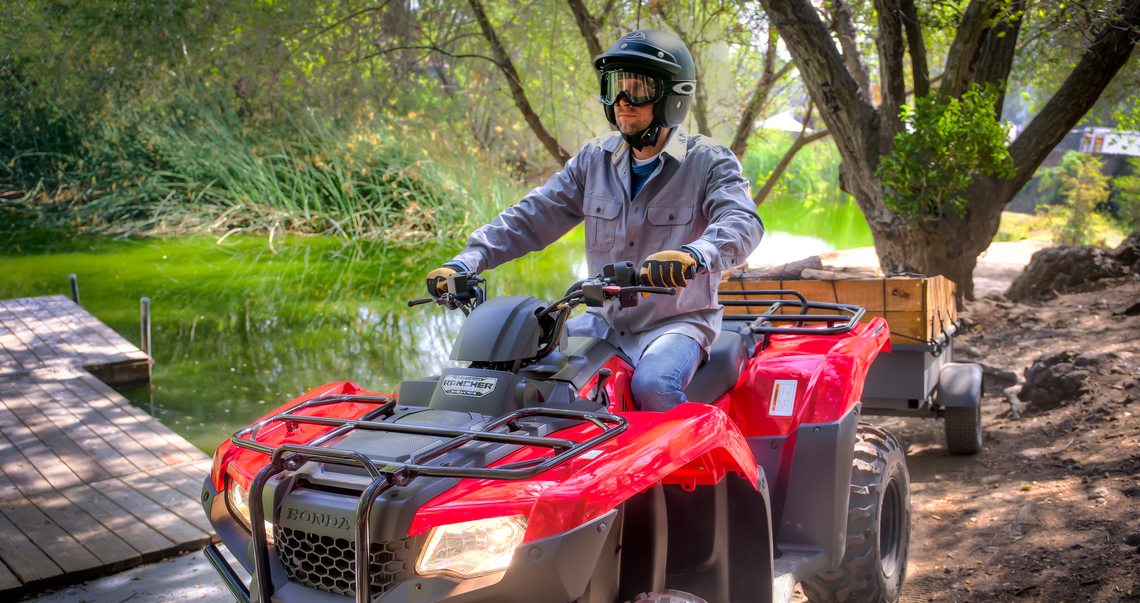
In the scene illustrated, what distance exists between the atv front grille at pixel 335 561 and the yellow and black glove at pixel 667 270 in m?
Answer: 0.99

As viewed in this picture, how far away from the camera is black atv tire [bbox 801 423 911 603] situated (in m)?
3.02

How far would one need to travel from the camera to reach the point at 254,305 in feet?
33.0

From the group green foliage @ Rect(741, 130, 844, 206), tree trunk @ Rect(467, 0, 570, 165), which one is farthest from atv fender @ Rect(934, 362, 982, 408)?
green foliage @ Rect(741, 130, 844, 206)

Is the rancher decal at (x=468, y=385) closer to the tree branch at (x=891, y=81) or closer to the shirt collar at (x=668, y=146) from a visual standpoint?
the shirt collar at (x=668, y=146)

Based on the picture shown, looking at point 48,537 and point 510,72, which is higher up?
point 510,72

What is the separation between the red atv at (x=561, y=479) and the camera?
1.75 m

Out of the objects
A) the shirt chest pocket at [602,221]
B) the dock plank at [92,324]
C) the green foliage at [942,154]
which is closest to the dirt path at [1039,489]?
the green foliage at [942,154]

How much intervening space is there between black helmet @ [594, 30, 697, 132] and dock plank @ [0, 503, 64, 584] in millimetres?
2996

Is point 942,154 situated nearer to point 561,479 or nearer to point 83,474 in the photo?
point 561,479

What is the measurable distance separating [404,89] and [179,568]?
35.0 ft

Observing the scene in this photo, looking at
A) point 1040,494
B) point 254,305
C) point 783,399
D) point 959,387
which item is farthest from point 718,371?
point 254,305

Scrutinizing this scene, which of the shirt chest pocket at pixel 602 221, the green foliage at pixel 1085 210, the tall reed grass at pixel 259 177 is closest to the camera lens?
the shirt chest pocket at pixel 602 221

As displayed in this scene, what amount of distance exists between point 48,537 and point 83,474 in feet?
2.67

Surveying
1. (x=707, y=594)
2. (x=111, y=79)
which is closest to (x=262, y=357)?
(x=707, y=594)
